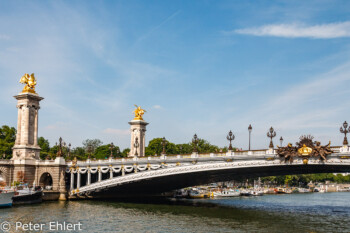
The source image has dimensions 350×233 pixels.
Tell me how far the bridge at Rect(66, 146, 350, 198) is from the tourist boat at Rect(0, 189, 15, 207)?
43.3 feet

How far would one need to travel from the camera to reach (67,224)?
1352 inches

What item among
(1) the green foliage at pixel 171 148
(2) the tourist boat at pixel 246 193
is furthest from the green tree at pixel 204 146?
(2) the tourist boat at pixel 246 193

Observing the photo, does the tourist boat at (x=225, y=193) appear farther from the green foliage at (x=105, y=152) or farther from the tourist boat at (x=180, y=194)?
the green foliage at (x=105, y=152)

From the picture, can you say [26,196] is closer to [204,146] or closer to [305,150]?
[305,150]

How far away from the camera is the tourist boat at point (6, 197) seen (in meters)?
44.4

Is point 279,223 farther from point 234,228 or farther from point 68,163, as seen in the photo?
point 68,163

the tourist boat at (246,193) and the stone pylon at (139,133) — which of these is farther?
the tourist boat at (246,193)

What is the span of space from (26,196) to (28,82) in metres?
19.8

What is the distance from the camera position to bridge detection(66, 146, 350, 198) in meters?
42.2

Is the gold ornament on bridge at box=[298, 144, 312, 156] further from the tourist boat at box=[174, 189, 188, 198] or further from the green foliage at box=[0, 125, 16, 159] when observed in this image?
the green foliage at box=[0, 125, 16, 159]

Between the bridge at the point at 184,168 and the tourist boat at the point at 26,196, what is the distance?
7.09 meters

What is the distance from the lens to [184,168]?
47594 millimetres

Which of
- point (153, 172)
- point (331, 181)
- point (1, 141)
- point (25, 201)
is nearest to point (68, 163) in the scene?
point (25, 201)

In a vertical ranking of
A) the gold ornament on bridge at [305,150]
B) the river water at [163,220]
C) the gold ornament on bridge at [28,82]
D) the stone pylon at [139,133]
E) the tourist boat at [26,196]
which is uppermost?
the gold ornament on bridge at [28,82]
